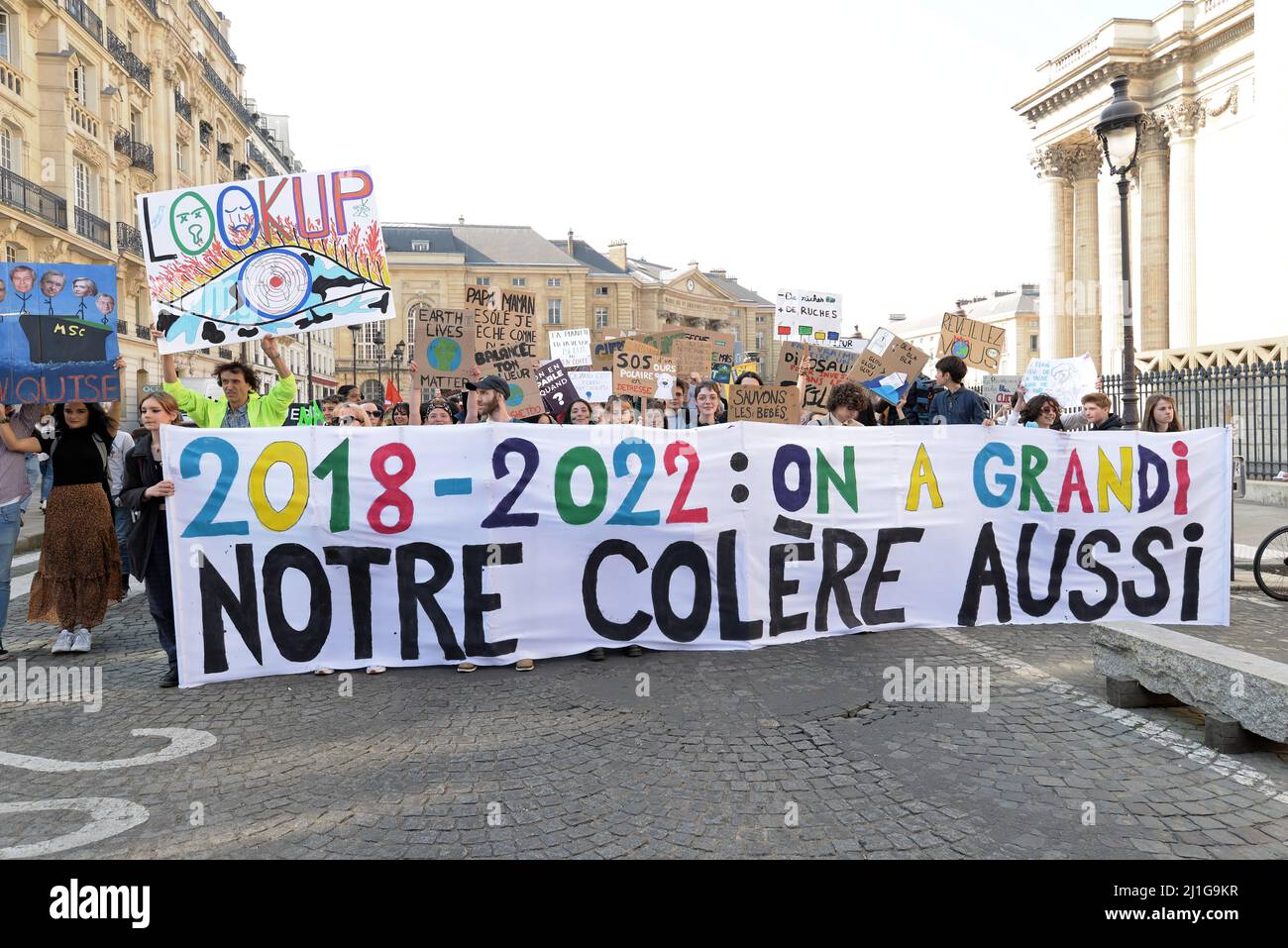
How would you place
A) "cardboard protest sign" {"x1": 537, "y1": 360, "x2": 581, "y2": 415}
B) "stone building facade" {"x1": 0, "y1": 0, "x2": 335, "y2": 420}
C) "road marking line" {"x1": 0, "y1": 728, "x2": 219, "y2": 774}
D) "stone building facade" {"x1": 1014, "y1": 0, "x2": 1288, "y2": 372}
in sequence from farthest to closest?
"stone building facade" {"x1": 1014, "y1": 0, "x2": 1288, "y2": 372} → "stone building facade" {"x1": 0, "y1": 0, "x2": 335, "y2": 420} → "cardboard protest sign" {"x1": 537, "y1": 360, "x2": 581, "y2": 415} → "road marking line" {"x1": 0, "y1": 728, "x2": 219, "y2": 774}

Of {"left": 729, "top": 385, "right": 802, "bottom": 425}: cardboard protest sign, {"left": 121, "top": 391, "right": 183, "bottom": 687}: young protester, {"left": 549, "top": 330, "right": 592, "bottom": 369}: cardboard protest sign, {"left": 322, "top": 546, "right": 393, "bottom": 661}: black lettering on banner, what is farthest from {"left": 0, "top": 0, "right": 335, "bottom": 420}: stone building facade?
{"left": 322, "top": 546, "right": 393, "bottom": 661}: black lettering on banner

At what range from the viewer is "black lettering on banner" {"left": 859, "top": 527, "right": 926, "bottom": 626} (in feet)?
20.5

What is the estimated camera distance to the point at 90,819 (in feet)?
11.3

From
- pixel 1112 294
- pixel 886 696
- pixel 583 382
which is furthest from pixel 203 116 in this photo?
pixel 886 696

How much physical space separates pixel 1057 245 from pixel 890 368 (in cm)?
3423

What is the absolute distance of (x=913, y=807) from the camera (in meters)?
3.44

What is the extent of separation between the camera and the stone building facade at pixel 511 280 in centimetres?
7681

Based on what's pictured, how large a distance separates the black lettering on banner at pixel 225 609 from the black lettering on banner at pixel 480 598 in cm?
122

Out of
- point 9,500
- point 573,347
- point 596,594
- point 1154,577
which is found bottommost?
point 1154,577

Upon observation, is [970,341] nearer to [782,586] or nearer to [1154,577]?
[1154,577]

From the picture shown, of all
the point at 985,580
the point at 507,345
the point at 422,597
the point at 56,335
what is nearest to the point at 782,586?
the point at 985,580

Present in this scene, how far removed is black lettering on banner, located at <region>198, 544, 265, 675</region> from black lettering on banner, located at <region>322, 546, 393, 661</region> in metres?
0.46

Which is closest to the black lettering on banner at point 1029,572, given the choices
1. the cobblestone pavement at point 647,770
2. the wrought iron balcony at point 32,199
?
the cobblestone pavement at point 647,770

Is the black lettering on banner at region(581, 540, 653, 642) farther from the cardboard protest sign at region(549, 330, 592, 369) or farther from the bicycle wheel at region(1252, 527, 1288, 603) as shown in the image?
the cardboard protest sign at region(549, 330, 592, 369)
